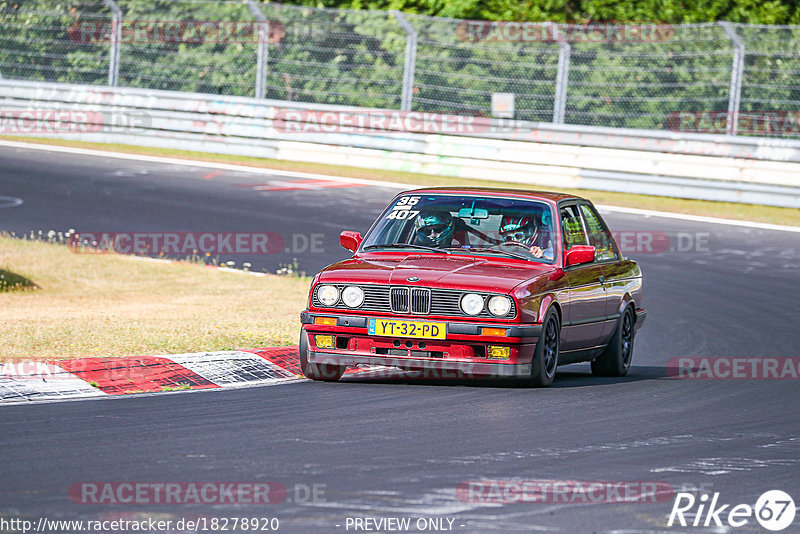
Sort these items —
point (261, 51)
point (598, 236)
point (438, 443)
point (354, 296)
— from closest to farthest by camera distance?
point (438, 443)
point (354, 296)
point (598, 236)
point (261, 51)

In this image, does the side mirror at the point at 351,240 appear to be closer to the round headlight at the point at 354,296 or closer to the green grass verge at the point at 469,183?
the round headlight at the point at 354,296

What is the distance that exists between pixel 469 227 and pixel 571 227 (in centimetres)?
92

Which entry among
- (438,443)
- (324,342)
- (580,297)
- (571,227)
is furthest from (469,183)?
(438,443)

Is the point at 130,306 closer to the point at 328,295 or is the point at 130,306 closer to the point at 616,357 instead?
the point at 328,295

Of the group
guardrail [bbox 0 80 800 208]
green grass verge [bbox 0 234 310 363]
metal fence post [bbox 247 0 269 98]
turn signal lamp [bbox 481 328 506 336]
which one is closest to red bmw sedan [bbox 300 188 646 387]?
turn signal lamp [bbox 481 328 506 336]

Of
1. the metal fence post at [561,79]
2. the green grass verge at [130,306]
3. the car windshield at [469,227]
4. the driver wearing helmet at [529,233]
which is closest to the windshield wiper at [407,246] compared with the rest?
the car windshield at [469,227]

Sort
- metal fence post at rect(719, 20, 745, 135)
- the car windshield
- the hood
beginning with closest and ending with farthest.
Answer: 1. the hood
2. the car windshield
3. metal fence post at rect(719, 20, 745, 135)

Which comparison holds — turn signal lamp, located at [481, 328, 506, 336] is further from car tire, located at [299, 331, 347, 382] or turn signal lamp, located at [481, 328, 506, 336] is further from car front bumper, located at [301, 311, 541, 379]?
car tire, located at [299, 331, 347, 382]

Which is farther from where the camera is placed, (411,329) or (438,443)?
(411,329)

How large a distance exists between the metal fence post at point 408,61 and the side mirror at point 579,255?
13866 mm

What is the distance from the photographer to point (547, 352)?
946cm

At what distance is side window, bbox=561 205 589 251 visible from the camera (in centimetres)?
1032

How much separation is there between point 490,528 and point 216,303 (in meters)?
8.63

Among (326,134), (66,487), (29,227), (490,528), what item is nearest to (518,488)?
(490,528)
